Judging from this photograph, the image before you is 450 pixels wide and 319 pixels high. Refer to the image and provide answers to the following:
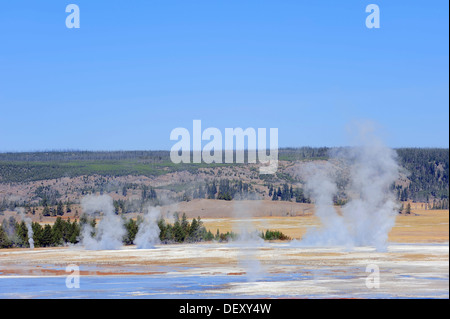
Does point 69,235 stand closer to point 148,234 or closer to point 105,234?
point 105,234

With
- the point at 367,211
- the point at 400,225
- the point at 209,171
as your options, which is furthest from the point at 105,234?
the point at 209,171

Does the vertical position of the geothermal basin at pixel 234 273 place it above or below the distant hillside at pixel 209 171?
below

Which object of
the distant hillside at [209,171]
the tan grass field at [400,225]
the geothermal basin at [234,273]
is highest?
the distant hillside at [209,171]

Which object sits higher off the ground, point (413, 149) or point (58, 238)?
point (413, 149)

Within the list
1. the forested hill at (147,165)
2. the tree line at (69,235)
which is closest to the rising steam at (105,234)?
the tree line at (69,235)

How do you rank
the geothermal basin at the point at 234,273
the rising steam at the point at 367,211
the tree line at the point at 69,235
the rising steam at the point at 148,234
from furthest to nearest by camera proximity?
the tree line at the point at 69,235 < the rising steam at the point at 148,234 < the rising steam at the point at 367,211 < the geothermal basin at the point at 234,273

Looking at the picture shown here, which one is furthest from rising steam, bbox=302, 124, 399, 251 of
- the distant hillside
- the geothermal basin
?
the distant hillside

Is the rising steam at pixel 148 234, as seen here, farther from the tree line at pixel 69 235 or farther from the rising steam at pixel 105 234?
the rising steam at pixel 105 234
